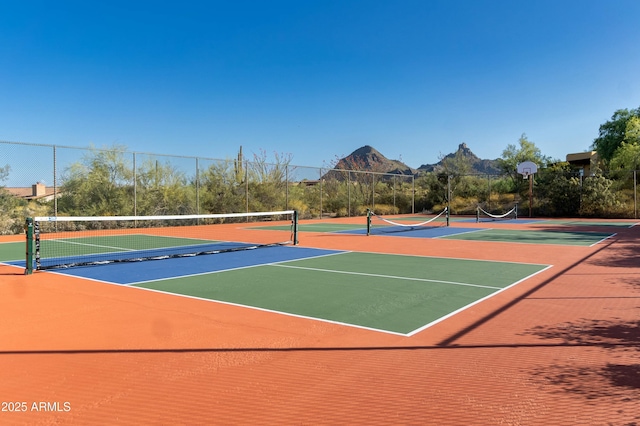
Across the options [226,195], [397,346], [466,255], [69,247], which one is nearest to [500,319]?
[397,346]

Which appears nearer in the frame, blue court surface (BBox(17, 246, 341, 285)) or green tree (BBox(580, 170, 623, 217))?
blue court surface (BBox(17, 246, 341, 285))

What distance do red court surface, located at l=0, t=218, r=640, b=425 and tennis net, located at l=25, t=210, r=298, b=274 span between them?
11.4ft

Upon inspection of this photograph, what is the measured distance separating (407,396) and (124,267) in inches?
317

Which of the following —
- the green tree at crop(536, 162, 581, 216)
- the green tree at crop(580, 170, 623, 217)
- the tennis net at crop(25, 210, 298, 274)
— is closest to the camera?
the tennis net at crop(25, 210, 298, 274)

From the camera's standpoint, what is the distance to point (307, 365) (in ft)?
14.1

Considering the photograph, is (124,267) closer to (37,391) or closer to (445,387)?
(37,391)

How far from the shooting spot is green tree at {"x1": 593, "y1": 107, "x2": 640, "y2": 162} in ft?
156

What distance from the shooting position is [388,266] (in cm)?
1024

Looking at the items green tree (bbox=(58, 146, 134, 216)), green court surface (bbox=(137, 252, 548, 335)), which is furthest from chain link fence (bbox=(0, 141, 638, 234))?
green court surface (bbox=(137, 252, 548, 335))

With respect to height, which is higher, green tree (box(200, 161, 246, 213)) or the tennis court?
green tree (box(200, 161, 246, 213))

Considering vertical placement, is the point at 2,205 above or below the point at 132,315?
above

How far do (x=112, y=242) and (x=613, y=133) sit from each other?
49.8 metres

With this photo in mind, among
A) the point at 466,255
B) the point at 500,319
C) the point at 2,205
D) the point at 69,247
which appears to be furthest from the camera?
the point at 2,205

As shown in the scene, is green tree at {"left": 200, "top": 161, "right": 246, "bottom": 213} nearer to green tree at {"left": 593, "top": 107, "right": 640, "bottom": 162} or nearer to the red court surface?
the red court surface
